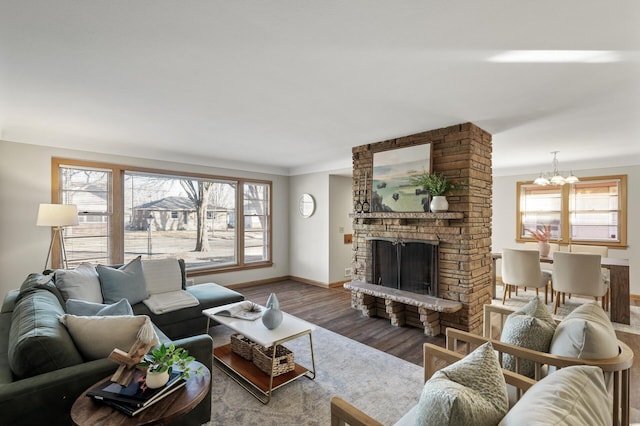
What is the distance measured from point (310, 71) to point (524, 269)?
4273mm

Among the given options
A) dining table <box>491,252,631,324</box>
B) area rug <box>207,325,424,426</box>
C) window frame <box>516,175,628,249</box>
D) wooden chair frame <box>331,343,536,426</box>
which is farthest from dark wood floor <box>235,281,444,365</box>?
window frame <box>516,175,628,249</box>

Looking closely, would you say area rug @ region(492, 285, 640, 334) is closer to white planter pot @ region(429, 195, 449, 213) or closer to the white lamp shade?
white planter pot @ region(429, 195, 449, 213)

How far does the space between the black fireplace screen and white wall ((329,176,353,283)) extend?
1701 millimetres

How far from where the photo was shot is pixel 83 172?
4.32m

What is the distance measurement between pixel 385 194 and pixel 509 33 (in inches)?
99.4

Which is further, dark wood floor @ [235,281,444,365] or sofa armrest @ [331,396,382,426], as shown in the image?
dark wood floor @ [235,281,444,365]

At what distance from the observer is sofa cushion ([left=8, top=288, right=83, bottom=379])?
141 cm

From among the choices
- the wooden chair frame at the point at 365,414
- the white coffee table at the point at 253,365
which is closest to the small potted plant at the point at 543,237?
the wooden chair frame at the point at 365,414

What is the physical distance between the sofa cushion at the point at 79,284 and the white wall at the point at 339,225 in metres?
3.77

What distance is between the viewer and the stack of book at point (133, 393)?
1271 mm

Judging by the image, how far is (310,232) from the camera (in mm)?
6203

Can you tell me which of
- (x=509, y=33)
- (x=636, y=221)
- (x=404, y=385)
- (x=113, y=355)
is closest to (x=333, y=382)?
(x=404, y=385)

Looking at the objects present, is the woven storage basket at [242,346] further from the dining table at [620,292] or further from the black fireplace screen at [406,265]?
the dining table at [620,292]

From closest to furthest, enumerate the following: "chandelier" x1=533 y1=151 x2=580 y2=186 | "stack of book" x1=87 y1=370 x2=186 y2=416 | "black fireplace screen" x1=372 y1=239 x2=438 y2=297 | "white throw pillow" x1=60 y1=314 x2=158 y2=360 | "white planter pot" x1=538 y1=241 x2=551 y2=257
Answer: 1. "stack of book" x1=87 y1=370 x2=186 y2=416
2. "white throw pillow" x1=60 y1=314 x2=158 y2=360
3. "black fireplace screen" x1=372 y1=239 x2=438 y2=297
4. "chandelier" x1=533 y1=151 x2=580 y2=186
5. "white planter pot" x1=538 y1=241 x2=551 y2=257
